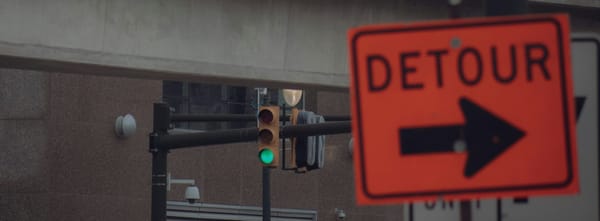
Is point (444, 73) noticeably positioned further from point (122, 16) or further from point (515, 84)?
point (122, 16)

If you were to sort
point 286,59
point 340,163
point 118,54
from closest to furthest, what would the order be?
point 118,54, point 286,59, point 340,163

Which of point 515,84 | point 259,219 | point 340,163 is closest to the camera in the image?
point 515,84

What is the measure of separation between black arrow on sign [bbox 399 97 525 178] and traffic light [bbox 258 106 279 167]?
14.2 metres

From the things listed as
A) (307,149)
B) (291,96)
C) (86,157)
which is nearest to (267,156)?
(307,149)

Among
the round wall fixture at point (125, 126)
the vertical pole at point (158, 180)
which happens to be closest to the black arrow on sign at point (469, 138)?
the vertical pole at point (158, 180)

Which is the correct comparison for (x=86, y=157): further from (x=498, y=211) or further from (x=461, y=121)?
(x=461, y=121)

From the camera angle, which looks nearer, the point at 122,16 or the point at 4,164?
the point at 122,16

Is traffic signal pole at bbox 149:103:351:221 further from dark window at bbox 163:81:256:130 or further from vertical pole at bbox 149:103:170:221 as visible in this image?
dark window at bbox 163:81:256:130

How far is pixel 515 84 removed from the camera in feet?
21.5

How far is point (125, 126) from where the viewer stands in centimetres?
3133

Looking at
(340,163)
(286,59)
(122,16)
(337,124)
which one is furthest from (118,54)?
(340,163)

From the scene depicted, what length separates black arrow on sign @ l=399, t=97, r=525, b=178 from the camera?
655 centimetres

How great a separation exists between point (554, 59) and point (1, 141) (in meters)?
24.3

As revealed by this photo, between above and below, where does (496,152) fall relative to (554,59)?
below
